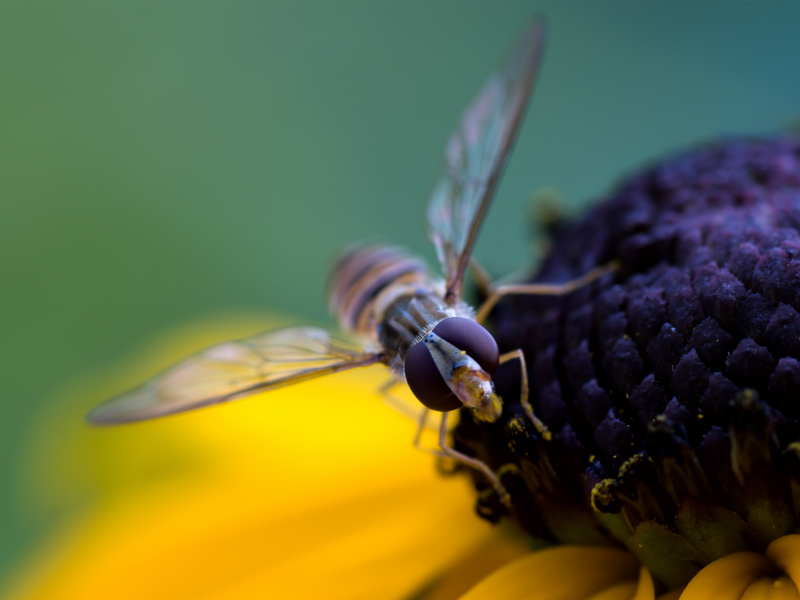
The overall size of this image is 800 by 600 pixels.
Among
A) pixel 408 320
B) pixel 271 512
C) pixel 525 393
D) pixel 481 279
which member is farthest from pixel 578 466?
pixel 271 512

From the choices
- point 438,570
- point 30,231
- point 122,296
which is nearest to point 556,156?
point 122,296

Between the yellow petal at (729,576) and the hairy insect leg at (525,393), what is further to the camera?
the hairy insect leg at (525,393)

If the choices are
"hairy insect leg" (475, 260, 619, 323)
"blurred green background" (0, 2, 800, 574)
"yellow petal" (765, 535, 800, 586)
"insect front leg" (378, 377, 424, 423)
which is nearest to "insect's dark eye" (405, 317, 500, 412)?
"hairy insect leg" (475, 260, 619, 323)

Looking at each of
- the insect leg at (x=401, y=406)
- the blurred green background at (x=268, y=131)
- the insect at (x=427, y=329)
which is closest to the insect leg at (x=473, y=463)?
the insect at (x=427, y=329)

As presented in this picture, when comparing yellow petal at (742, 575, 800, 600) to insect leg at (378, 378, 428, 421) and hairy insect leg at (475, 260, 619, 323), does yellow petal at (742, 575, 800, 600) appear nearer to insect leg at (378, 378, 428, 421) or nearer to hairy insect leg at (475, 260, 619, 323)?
hairy insect leg at (475, 260, 619, 323)

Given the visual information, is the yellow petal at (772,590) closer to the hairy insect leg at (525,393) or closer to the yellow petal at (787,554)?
the yellow petal at (787,554)

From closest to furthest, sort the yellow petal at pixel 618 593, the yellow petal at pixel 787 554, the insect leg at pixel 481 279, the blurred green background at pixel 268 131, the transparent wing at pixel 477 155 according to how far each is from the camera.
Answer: the yellow petal at pixel 787 554, the yellow petal at pixel 618 593, the transparent wing at pixel 477 155, the insect leg at pixel 481 279, the blurred green background at pixel 268 131

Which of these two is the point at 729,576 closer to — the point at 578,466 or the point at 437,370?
the point at 578,466
